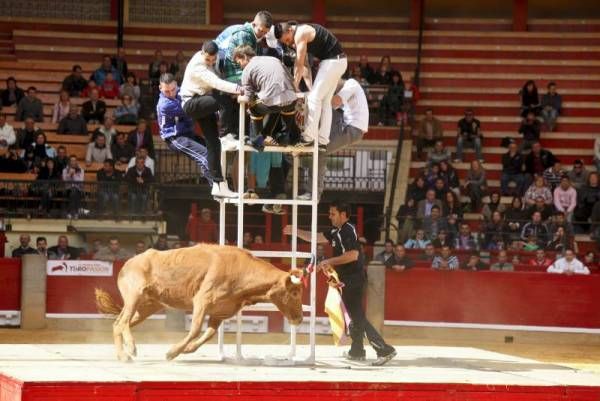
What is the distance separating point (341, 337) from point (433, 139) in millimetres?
13317

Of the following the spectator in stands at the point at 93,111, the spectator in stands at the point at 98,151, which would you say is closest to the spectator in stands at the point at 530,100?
the spectator in stands at the point at 93,111

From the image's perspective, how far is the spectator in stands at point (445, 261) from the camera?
74.6 feet

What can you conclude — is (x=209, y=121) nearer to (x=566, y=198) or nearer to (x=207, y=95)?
(x=207, y=95)

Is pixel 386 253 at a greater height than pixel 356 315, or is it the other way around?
pixel 356 315

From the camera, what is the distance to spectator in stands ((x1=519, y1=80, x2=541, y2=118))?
2761 cm

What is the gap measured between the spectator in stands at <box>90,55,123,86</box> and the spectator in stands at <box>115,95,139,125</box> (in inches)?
46.3

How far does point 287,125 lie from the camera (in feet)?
43.5

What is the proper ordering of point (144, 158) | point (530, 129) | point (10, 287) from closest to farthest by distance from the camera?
1. point (10, 287)
2. point (144, 158)
3. point (530, 129)

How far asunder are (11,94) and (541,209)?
30.5 ft

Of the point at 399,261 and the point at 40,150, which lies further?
the point at 40,150

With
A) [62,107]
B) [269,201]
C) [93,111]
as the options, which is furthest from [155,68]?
[269,201]

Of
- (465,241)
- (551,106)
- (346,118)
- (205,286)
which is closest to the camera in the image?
(205,286)

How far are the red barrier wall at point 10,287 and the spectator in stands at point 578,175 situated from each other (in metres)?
8.99

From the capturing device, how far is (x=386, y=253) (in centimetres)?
2269
